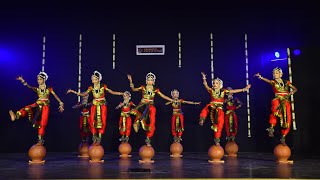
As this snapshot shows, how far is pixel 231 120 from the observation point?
6.23m

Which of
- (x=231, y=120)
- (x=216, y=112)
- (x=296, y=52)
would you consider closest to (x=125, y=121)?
(x=216, y=112)

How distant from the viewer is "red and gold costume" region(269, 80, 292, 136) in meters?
5.18

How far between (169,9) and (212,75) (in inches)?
64.5

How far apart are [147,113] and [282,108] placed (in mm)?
2169

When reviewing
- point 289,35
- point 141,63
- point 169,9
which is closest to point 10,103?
point 141,63

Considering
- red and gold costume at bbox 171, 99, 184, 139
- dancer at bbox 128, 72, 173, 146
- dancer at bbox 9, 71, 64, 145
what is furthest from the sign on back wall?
dancer at bbox 9, 71, 64, 145

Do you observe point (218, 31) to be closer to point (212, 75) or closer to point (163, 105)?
point (212, 75)

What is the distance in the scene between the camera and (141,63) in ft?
22.8

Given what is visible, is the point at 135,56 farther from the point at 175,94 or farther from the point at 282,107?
the point at 282,107

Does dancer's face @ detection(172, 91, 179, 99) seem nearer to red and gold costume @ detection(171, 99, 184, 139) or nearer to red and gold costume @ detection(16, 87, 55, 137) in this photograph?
red and gold costume @ detection(171, 99, 184, 139)

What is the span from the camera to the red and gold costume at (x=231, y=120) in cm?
620

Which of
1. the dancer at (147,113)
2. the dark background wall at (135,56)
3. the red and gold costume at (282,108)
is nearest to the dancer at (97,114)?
the dancer at (147,113)

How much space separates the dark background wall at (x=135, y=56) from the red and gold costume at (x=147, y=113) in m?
1.23

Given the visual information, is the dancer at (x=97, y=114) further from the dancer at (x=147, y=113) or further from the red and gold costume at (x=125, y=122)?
the red and gold costume at (x=125, y=122)
